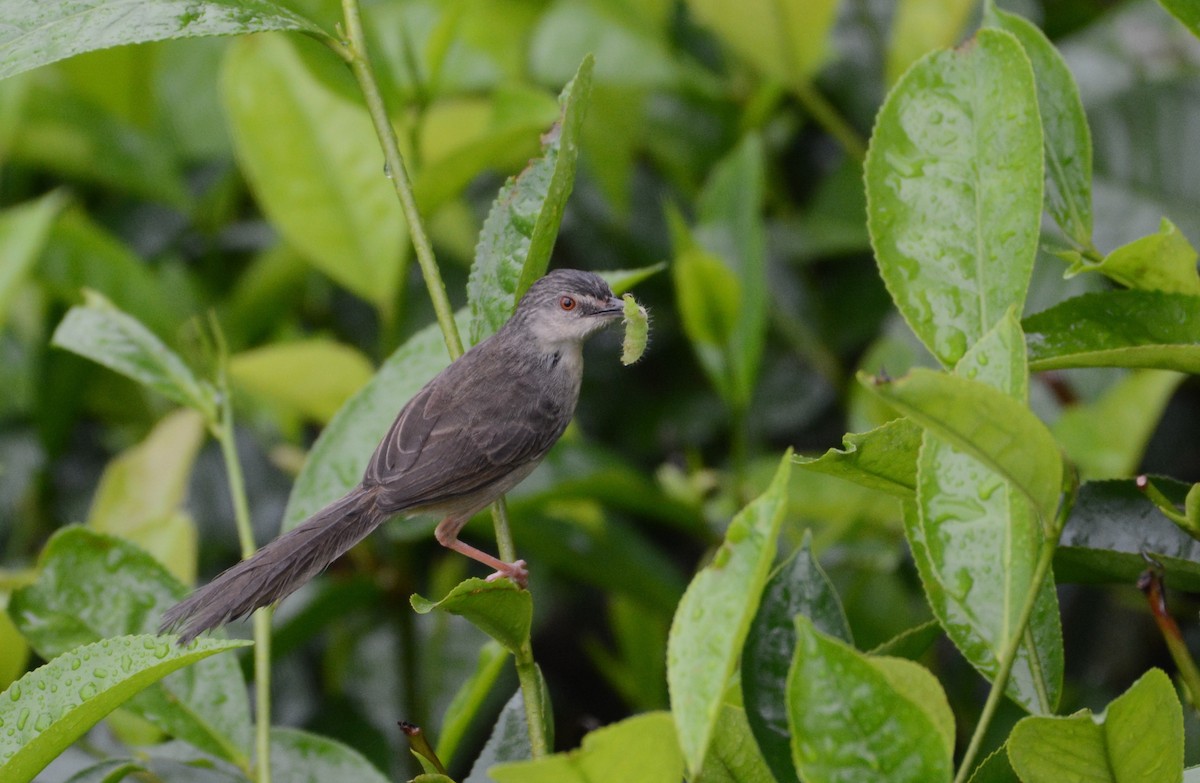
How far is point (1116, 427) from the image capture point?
2.40 meters

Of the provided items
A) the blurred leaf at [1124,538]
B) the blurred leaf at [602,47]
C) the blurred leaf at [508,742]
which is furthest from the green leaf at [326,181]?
the blurred leaf at [1124,538]

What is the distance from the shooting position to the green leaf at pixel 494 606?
1209 millimetres

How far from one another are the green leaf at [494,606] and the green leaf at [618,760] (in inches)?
8.2

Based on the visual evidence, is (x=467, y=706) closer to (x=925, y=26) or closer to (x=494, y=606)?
(x=494, y=606)

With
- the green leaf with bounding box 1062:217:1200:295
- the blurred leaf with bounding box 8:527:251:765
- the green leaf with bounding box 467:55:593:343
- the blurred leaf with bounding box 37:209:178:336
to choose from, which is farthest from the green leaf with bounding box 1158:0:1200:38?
the blurred leaf with bounding box 37:209:178:336

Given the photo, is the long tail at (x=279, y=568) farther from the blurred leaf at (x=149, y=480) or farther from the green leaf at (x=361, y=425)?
the blurred leaf at (x=149, y=480)

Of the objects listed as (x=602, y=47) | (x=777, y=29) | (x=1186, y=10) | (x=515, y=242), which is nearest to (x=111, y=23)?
(x=515, y=242)

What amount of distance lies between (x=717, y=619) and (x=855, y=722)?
0.15m

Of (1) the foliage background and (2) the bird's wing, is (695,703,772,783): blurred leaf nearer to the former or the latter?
(2) the bird's wing

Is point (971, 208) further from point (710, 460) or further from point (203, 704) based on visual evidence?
Result: point (710, 460)

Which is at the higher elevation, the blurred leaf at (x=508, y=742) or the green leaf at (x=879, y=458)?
the green leaf at (x=879, y=458)

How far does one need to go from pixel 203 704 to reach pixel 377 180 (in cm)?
125

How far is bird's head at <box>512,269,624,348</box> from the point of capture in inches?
81.5

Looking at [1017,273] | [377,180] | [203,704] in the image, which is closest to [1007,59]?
[1017,273]
